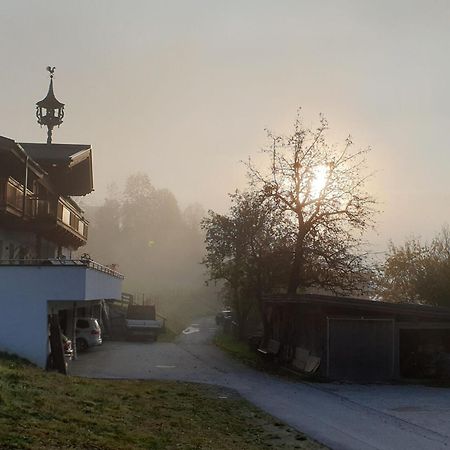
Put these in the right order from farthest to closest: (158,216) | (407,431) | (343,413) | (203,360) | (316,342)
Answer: (158,216)
(203,360)
(316,342)
(343,413)
(407,431)

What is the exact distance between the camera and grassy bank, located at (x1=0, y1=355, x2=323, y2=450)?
394 inches

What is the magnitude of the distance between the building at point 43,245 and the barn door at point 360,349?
9796 millimetres

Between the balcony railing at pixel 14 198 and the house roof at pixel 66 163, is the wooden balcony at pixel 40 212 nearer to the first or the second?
the balcony railing at pixel 14 198

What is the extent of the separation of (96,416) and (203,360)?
1972cm

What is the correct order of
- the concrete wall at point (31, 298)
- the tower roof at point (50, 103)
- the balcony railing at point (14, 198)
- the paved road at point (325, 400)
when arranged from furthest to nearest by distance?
1. the tower roof at point (50, 103)
2. the balcony railing at point (14, 198)
3. the concrete wall at point (31, 298)
4. the paved road at point (325, 400)

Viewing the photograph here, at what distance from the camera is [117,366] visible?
90.1ft

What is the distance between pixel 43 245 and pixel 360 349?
20.4m

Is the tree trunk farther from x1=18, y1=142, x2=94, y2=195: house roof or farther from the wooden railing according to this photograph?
x1=18, y1=142, x2=94, y2=195: house roof

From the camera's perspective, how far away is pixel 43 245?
38.8 meters

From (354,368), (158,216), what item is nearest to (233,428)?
(354,368)

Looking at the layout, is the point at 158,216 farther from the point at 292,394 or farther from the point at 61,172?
the point at 292,394

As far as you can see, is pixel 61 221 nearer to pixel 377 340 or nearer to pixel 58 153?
pixel 58 153

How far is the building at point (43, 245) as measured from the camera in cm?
2350

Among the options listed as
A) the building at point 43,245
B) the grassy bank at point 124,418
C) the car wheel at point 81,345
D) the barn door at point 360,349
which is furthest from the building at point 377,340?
the car wheel at point 81,345
